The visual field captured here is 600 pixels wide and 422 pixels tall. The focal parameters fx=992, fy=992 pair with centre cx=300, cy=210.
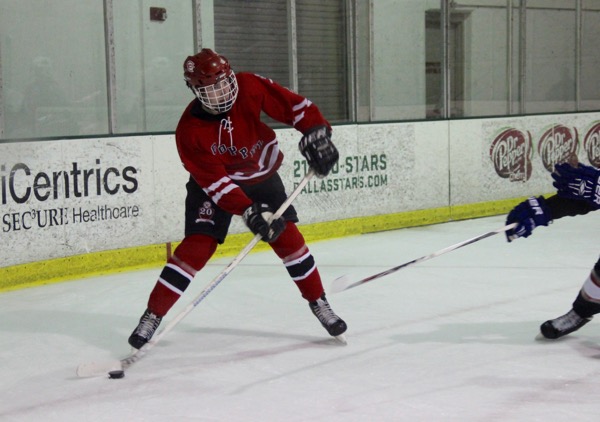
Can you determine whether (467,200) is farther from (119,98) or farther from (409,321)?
(409,321)

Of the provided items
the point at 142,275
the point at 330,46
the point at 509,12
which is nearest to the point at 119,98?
the point at 142,275

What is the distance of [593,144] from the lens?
8781mm

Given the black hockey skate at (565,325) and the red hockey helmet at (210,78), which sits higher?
the red hockey helmet at (210,78)

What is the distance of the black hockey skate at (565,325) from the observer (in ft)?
11.4

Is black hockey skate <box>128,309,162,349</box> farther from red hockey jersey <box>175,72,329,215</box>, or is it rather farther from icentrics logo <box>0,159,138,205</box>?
icentrics logo <box>0,159,138,205</box>

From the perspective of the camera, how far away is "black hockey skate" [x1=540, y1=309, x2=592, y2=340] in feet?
11.4

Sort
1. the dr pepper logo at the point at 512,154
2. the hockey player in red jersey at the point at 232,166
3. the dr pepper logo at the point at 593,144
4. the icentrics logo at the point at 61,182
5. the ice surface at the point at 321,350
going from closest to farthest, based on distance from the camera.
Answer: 1. the ice surface at the point at 321,350
2. the hockey player in red jersey at the point at 232,166
3. the icentrics logo at the point at 61,182
4. the dr pepper logo at the point at 512,154
5. the dr pepper logo at the point at 593,144

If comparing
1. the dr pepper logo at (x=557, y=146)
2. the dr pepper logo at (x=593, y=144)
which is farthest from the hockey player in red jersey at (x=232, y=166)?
the dr pepper logo at (x=593, y=144)

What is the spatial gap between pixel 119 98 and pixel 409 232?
7.17 feet

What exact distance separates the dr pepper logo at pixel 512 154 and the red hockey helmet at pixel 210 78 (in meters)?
4.84

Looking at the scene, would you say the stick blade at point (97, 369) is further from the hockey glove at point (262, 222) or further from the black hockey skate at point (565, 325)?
the black hockey skate at point (565, 325)

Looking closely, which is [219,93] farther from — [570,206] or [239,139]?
[570,206]

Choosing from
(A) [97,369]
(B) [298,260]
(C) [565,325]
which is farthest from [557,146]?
(A) [97,369]

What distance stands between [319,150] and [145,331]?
85 centimetres
